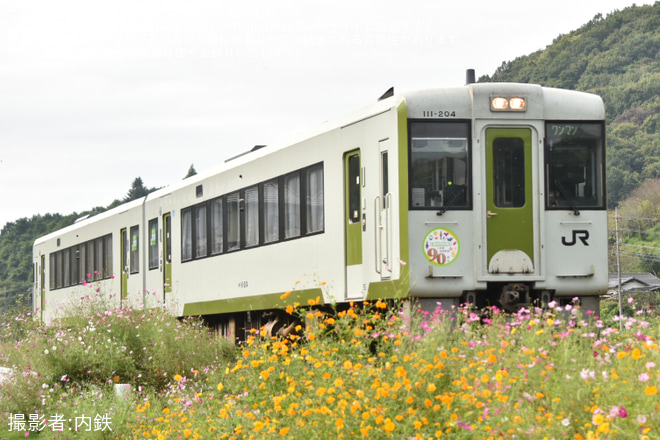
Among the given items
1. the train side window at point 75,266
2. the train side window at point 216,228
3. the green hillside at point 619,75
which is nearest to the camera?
the train side window at point 216,228

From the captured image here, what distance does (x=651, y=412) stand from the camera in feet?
16.7

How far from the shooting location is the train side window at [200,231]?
16.7 meters

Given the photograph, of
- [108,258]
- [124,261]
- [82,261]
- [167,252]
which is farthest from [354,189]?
[82,261]

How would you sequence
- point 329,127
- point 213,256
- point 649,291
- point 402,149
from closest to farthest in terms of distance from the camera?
point 402,149, point 329,127, point 213,256, point 649,291

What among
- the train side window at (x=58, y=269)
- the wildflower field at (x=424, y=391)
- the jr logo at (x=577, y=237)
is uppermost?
the jr logo at (x=577, y=237)

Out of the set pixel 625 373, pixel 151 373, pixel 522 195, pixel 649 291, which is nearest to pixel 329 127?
pixel 522 195

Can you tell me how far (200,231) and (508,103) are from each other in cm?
777

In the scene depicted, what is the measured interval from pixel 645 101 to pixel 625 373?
3141 inches

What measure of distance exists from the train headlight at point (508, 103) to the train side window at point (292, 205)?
3324mm

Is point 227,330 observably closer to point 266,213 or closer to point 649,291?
point 266,213

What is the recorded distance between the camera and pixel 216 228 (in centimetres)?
1611

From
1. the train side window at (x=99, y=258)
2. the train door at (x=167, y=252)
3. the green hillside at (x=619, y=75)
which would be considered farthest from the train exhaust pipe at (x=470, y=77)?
the green hillside at (x=619, y=75)

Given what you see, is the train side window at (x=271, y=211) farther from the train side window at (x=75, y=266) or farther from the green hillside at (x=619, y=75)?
the green hillside at (x=619, y=75)

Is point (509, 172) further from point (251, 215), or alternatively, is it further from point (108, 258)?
point (108, 258)
